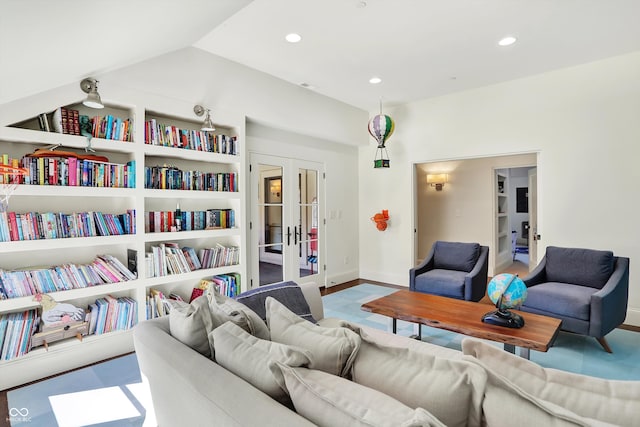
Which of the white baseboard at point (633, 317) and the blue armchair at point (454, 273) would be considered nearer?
the white baseboard at point (633, 317)

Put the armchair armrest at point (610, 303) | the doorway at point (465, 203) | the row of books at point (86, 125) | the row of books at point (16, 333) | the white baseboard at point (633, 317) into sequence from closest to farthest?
1. the row of books at point (16, 333)
2. the row of books at point (86, 125)
3. the armchair armrest at point (610, 303)
4. the white baseboard at point (633, 317)
5. the doorway at point (465, 203)

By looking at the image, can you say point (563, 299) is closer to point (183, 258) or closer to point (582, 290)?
point (582, 290)

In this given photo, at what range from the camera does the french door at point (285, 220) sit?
182 inches

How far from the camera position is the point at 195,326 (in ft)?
4.80

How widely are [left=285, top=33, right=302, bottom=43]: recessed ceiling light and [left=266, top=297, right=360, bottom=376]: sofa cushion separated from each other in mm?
2849

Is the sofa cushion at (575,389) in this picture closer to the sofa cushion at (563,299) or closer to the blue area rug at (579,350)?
the blue area rug at (579,350)

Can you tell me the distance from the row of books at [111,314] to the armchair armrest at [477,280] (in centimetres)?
355

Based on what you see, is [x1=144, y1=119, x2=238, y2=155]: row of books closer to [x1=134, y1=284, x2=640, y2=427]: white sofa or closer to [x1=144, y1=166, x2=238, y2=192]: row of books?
[x1=144, y1=166, x2=238, y2=192]: row of books

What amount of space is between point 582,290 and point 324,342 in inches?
131

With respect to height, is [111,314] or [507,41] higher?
[507,41]

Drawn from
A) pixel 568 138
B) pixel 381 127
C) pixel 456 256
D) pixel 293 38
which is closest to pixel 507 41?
pixel 568 138

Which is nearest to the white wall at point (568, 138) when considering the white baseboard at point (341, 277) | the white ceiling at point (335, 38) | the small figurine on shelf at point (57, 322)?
the white ceiling at point (335, 38)

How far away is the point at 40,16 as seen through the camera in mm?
1388

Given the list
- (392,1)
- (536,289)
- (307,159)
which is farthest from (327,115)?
(536,289)
